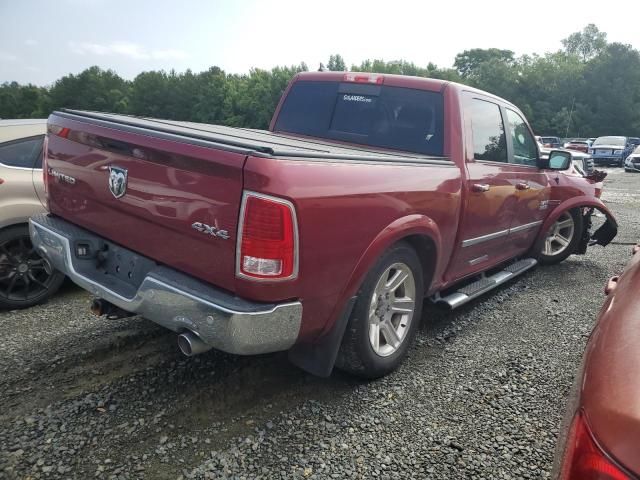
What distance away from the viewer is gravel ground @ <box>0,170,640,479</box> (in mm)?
2334

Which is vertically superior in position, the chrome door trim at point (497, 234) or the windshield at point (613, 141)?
the windshield at point (613, 141)

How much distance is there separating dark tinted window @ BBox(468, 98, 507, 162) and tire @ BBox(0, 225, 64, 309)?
3568mm

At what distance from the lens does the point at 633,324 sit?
1473mm

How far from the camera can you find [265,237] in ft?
7.03

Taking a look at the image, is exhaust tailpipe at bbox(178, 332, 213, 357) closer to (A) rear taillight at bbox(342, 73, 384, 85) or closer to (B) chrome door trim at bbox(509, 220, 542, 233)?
(A) rear taillight at bbox(342, 73, 384, 85)

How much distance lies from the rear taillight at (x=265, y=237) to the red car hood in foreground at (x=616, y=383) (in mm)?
1222

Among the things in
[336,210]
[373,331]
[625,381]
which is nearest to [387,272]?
[373,331]

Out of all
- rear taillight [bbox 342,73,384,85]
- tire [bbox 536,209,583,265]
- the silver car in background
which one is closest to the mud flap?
rear taillight [bbox 342,73,384,85]

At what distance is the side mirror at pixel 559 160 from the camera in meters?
4.88

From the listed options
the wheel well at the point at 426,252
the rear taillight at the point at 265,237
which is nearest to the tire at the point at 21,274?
the rear taillight at the point at 265,237

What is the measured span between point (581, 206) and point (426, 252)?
11.0 ft

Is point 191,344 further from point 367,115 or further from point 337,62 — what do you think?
point 337,62

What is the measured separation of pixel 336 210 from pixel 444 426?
1338mm

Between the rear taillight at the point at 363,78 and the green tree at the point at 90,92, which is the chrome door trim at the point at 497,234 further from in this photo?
the green tree at the point at 90,92
